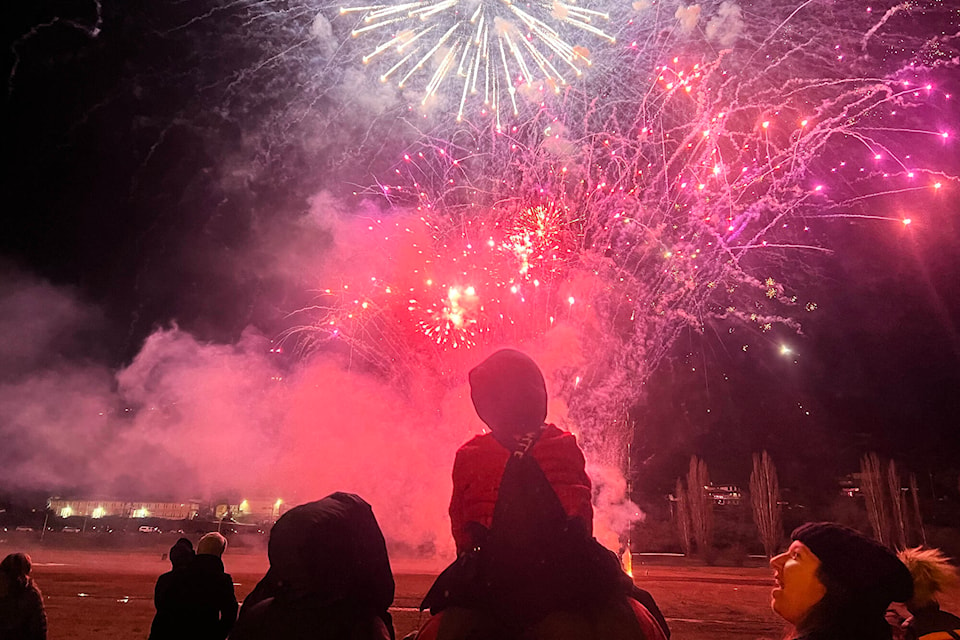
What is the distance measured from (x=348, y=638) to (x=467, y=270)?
41.8 ft

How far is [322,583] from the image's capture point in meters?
1.94

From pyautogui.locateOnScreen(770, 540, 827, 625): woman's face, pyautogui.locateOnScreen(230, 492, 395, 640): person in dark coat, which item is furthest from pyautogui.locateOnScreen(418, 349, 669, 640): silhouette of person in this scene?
pyautogui.locateOnScreen(770, 540, 827, 625): woman's face

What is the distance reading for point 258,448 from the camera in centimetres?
2461

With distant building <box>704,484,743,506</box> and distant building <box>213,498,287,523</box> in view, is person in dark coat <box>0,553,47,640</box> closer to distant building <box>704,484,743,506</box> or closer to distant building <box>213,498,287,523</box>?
distant building <box>213,498,287,523</box>

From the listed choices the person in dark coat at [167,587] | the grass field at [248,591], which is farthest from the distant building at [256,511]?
the person in dark coat at [167,587]

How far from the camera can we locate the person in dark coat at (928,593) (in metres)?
2.99

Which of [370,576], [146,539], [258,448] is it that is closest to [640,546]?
[258,448]

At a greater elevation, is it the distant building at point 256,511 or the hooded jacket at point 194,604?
the hooded jacket at point 194,604

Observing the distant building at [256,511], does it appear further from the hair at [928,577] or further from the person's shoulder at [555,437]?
the person's shoulder at [555,437]

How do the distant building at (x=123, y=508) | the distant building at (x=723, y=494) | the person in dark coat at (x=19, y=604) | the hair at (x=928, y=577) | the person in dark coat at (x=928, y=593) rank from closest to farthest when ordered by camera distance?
the person in dark coat at (x=928, y=593), the hair at (x=928, y=577), the person in dark coat at (x=19, y=604), the distant building at (x=123, y=508), the distant building at (x=723, y=494)

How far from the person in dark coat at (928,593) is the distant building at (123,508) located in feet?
96.2

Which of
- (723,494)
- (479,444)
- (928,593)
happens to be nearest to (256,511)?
(723,494)

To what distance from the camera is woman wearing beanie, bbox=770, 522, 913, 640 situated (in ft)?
6.95

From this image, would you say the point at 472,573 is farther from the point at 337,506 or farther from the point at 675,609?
the point at 675,609
